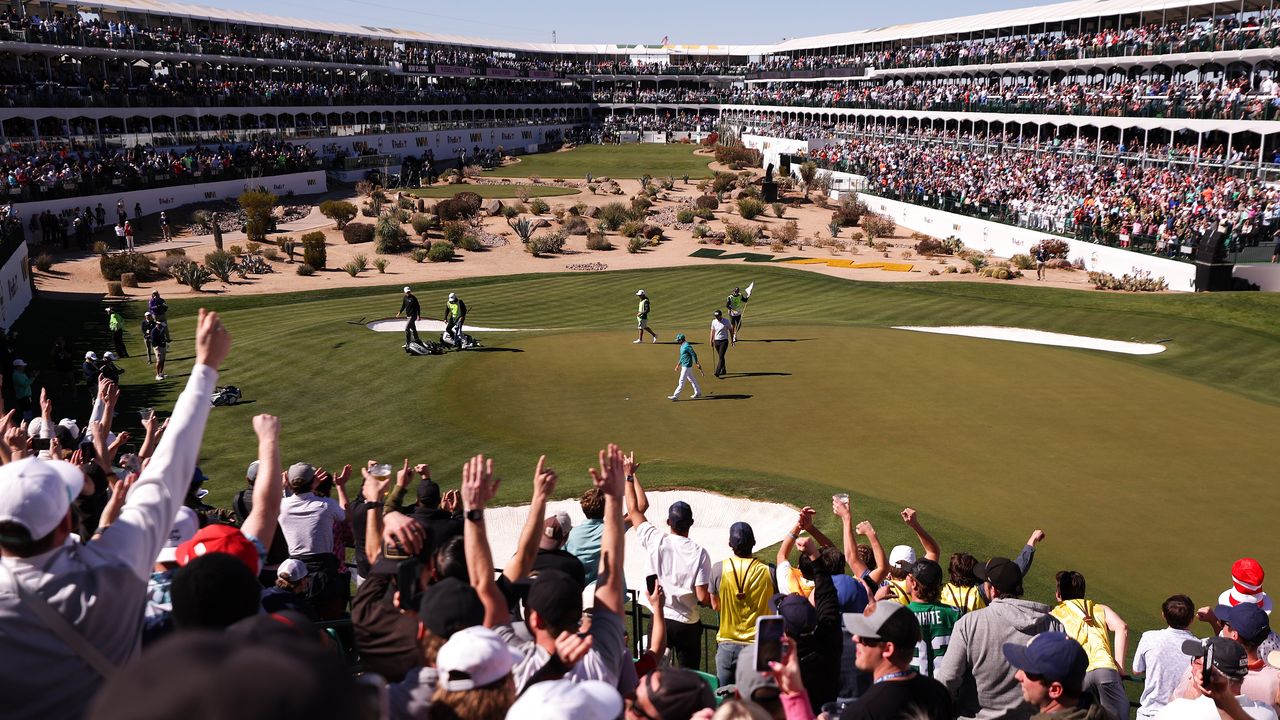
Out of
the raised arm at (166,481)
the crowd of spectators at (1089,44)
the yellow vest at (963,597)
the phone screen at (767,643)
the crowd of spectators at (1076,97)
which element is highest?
the crowd of spectators at (1089,44)

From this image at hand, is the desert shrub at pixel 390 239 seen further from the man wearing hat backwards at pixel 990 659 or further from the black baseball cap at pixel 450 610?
the black baseball cap at pixel 450 610

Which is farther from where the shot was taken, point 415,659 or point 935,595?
point 935,595

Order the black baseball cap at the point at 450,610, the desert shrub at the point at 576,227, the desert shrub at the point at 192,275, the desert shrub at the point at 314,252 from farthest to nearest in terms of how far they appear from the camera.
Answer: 1. the desert shrub at the point at 576,227
2. the desert shrub at the point at 314,252
3. the desert shrub at the point at 192,275
4. the black baseball cap at the point at 450,610

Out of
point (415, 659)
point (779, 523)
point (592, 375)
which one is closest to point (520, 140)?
point (592, 375)

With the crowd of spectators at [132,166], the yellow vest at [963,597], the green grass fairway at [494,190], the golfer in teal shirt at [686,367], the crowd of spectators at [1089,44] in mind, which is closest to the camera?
the yellow vest at [963,597]

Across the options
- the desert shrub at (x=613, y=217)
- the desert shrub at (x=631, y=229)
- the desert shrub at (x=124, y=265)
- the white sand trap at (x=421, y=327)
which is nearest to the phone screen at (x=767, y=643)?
the white sand trap at (x=421, y=327)

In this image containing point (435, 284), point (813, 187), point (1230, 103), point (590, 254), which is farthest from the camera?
point (813, 187)

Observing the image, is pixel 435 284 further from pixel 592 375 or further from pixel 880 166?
pixel 880 166

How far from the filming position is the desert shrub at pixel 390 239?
5125 centimetres

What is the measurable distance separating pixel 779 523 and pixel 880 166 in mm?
57016

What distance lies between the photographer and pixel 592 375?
22625 mm

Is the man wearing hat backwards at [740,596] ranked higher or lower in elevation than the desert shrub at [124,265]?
higher

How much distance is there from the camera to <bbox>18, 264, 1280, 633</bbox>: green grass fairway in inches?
536

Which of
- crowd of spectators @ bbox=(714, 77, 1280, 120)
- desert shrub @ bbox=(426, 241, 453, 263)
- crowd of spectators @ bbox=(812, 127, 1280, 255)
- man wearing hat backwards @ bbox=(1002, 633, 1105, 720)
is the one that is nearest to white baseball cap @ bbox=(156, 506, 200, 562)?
man wearing hat backwards @ bbox=(1002, 633, 1105, 720)
